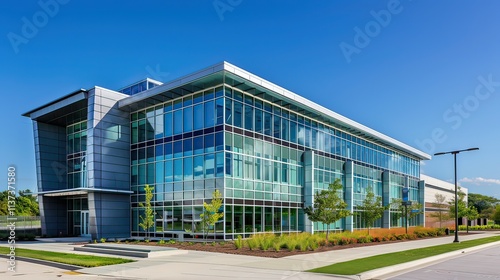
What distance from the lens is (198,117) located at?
30.5 meters

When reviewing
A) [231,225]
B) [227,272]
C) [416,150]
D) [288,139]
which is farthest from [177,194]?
[416,150]

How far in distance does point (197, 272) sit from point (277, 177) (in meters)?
18.8

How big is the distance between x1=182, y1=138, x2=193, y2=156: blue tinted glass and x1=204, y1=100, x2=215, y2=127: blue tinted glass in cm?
202

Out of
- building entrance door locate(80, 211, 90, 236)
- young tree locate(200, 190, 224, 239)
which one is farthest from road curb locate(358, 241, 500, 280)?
building entrance door locate(80, 211, 90, 236)

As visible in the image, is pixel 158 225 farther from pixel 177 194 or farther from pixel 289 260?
pixel 289 260

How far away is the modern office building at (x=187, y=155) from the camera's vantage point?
Answer: 29.2 meters

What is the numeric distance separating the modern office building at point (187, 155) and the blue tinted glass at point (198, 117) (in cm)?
7

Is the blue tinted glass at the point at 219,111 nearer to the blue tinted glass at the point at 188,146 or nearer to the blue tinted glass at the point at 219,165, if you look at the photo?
the blue tinted glass at the point at 219,165

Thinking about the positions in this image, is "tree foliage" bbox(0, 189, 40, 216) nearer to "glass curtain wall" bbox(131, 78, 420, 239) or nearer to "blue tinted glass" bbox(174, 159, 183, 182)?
"glass curtain wall" bbox(131, 78, 420, 239)

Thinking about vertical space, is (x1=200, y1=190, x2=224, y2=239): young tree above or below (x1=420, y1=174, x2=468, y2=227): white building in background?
above

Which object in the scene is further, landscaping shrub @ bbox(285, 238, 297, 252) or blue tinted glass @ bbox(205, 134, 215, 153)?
blue tinted glass @ bbox(205, 134, 215, 153)

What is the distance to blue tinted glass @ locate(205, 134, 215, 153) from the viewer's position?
29.1m

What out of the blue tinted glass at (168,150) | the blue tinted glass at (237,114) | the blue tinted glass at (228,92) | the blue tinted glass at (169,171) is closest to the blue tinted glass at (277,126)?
the blue tinted glass at (237,114)

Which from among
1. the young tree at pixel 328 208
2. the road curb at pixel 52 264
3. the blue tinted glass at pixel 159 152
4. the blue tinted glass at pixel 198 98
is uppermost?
the blue tinted glass at pixel 198 98
